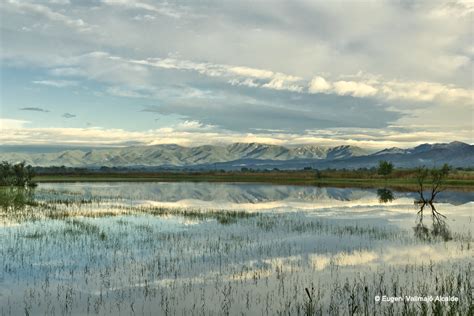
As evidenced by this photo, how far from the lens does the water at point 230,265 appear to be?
15.2m

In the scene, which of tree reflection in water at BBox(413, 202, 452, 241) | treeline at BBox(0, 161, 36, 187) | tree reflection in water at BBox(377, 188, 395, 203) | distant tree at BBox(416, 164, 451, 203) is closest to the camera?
tree reflection in water at BBox(413, 202, 452, 241)

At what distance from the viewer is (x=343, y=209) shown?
5044 centimetres

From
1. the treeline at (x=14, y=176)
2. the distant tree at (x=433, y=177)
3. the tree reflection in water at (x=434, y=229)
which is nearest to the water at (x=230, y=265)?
the tree reflection in water at (x=434, y=229)

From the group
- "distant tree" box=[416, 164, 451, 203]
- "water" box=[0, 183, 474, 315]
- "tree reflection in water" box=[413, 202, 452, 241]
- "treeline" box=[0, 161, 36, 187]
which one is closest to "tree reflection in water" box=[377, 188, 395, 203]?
"distant tree" box=[416, 164, 451, 203]

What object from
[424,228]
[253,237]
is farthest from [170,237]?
[424,228]

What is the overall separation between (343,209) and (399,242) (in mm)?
22827

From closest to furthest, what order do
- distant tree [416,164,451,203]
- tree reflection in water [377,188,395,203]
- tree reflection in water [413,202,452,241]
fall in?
tree reflection in water [413,202,452,241], distant tree [416,164,451,203], tree reflection in water [377,188,395,203]

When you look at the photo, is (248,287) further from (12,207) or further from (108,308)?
(12,207)

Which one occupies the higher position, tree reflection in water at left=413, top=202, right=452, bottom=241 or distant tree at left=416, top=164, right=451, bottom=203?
distant tree at left=416, top=164, right=451, bottom=203

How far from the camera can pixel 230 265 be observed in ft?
69.2

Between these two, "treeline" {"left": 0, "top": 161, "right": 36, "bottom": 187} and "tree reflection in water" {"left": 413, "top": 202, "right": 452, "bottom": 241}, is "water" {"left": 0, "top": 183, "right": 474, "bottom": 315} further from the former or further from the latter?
"treeline" {"left": 0, "top": 161, "right": 36, "bottom": 187}

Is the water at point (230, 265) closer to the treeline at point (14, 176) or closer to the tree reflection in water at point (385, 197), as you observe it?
the tree reflection in water at point (385, 197)

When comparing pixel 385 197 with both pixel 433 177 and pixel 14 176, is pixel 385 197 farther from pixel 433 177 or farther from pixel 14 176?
pixel 14 176

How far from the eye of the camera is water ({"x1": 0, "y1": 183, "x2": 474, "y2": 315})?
1520 centimetres
